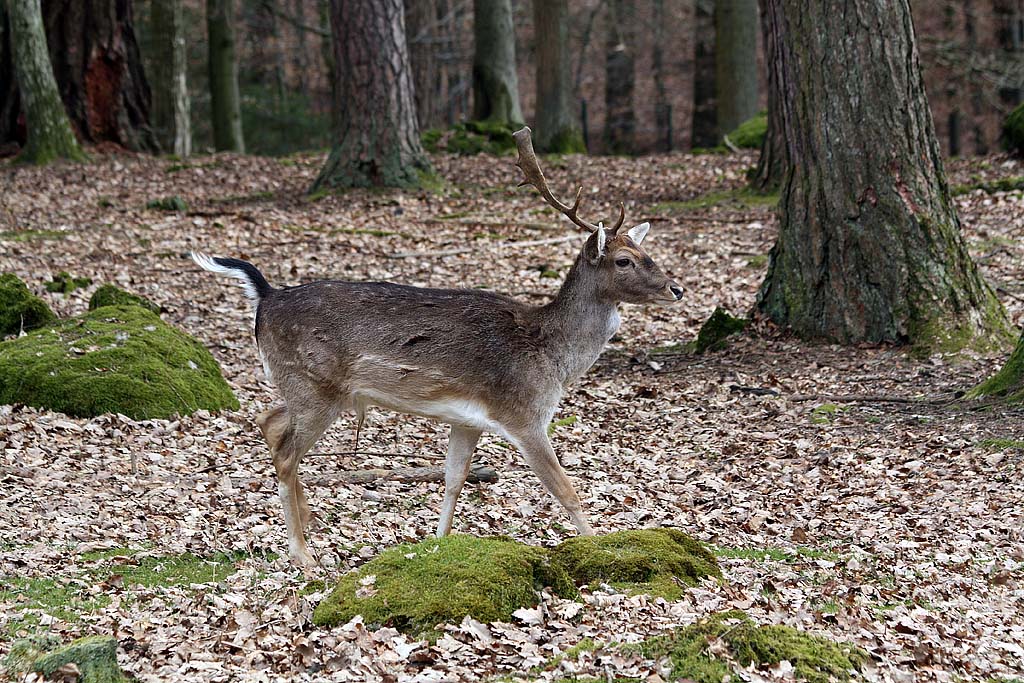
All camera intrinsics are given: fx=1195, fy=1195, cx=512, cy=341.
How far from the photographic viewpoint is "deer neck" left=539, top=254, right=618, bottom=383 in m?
7.14

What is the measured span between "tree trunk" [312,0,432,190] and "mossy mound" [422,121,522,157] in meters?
4.62

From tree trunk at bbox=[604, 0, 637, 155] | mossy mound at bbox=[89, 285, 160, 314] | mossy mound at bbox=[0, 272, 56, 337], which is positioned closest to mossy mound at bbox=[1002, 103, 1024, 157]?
mossy mound at bbox=[89, 285, 160, 314]

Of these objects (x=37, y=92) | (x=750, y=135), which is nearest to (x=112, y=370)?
(x=37, y=92)

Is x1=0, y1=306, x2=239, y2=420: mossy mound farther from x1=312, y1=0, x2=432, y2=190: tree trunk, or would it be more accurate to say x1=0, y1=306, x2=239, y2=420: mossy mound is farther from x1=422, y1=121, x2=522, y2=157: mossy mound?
x1=422, y1=121, x2=522, y2=157: mossy mound

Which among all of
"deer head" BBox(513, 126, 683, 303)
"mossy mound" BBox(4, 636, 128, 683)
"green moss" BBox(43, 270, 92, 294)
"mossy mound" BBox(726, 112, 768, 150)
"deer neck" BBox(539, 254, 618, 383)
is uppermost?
"mossy mound" BBox(726, 112, 768, 150)

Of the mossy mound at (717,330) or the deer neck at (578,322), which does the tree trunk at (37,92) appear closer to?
the mossy mound at (717,330)

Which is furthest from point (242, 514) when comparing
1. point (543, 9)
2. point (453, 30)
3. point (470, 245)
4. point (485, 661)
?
point (453, 30)

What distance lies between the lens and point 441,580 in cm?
552

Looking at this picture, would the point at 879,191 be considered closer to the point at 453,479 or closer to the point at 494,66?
the point at 453,479

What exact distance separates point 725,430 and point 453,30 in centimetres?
2968

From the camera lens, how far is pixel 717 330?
11.7 meters

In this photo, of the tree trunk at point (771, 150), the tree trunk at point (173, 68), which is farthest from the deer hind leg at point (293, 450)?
the tree trunk at point (173, 68)

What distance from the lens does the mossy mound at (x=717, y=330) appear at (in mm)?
11711

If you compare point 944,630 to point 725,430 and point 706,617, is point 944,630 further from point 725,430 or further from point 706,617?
point 725,430
